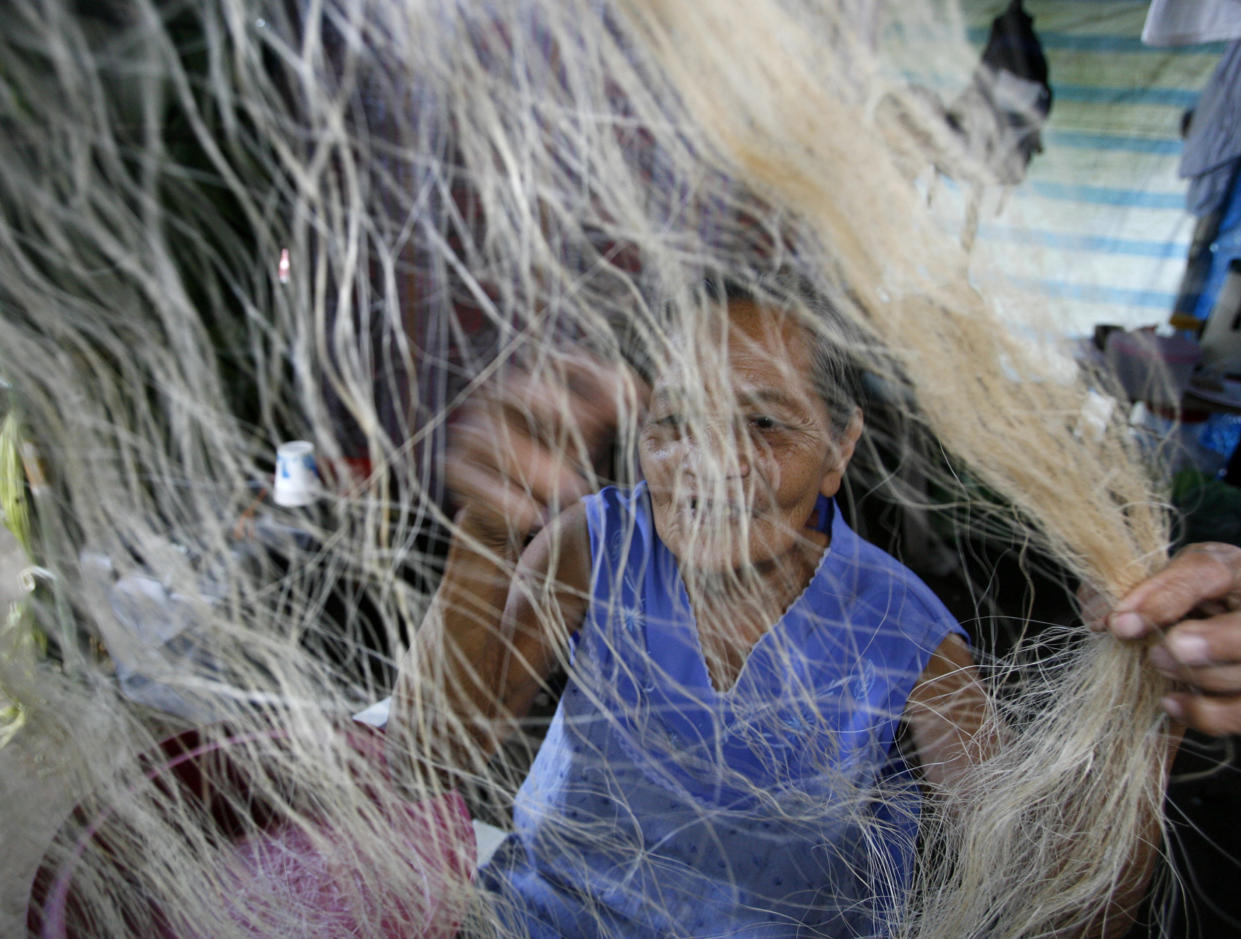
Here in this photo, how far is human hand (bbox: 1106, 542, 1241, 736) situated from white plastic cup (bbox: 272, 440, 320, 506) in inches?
18.8

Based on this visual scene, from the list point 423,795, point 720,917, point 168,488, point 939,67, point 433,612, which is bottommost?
point 720,917

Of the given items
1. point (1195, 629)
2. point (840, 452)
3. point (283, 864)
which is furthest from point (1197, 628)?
point (283, 864)

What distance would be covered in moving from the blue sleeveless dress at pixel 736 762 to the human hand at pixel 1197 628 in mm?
123

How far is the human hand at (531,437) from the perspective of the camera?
42cm

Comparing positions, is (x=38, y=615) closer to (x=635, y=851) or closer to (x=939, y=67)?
(x=635, y=851)

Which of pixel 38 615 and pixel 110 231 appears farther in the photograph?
pixel 38 615

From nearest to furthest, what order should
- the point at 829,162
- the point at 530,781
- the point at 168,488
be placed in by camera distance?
1. the point at 829,162
2. the point at 168,488
3. the point at 530,781

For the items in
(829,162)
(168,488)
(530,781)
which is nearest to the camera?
(829,162)

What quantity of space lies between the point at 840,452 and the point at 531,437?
201 millimetres

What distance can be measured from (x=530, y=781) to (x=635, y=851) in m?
0.13

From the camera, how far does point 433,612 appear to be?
469mm

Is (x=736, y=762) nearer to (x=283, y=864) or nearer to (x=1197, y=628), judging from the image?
(x=1197, y=628)

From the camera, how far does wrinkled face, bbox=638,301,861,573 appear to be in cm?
39

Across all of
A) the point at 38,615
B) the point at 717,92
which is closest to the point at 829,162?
the point at 717,92
